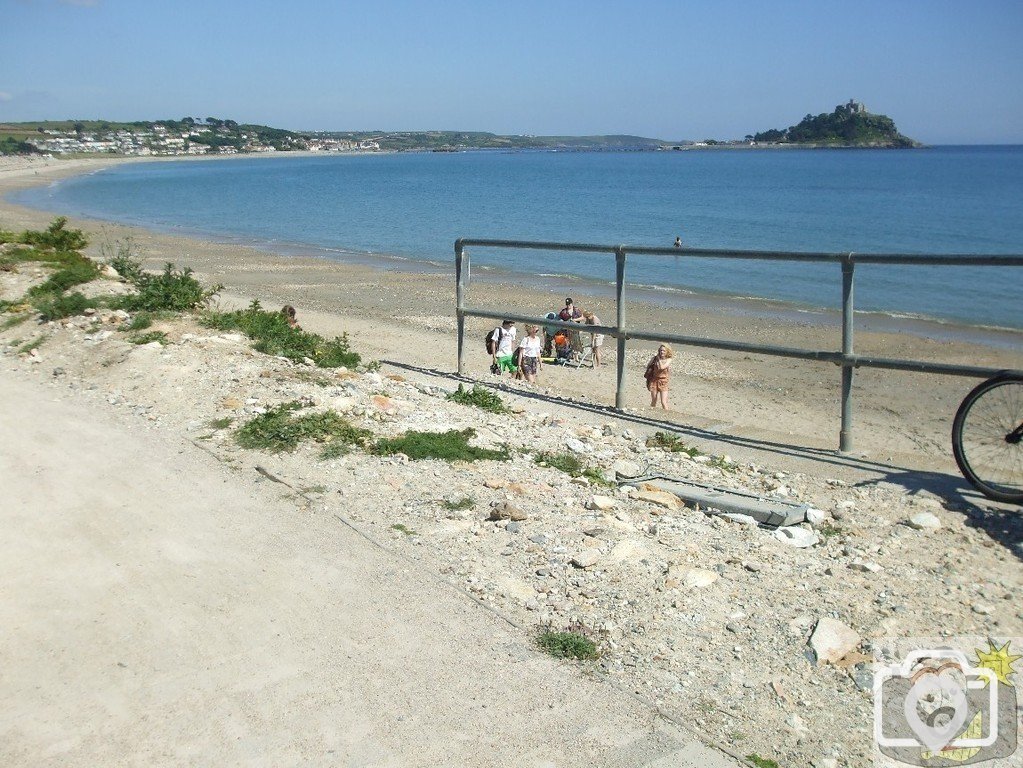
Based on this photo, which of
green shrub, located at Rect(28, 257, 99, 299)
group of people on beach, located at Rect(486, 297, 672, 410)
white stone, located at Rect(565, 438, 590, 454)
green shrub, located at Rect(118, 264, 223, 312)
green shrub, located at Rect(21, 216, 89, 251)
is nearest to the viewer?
white stone, located at Rect(565, 438, 590, 454)

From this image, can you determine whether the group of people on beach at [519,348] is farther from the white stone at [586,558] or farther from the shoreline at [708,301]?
the shoreline at [708,301]

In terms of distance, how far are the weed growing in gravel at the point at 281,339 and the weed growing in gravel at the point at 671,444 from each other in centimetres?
333

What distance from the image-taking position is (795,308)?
76.2 feet

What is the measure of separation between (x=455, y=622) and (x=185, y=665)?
3.85 ft

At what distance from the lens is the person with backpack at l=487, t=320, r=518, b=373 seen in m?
13.0

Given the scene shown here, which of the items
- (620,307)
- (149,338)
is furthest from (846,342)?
(149,338)

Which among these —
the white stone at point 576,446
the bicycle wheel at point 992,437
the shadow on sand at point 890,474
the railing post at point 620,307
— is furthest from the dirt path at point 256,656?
the railing post at point 620,307

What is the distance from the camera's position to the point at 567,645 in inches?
164

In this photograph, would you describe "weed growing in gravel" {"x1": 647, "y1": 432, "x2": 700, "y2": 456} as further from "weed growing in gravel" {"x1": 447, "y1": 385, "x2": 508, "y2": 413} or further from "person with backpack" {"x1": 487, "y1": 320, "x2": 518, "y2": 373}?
"person with backpack" {"x1": 487, "y1": 320, "x2": 518, "y2": 373}

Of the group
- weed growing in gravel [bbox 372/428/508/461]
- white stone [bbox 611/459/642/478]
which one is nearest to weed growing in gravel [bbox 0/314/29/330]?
weed growing in gravel [bbox 372/428/508/461]

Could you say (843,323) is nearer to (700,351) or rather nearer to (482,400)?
(482,400)

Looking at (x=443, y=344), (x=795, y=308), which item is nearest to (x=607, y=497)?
(x=443, y=344)

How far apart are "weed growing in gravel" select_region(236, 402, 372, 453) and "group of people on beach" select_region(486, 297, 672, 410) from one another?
422 cm

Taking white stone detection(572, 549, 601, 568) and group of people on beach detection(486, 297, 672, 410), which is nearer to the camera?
white stone detection(572, 549, 601, 568)
